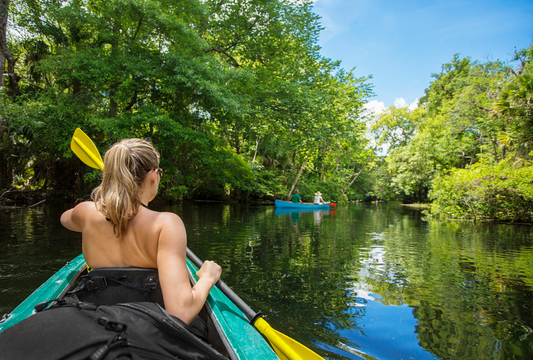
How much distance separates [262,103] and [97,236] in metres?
12.4

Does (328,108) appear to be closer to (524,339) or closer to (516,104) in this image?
(516,104)

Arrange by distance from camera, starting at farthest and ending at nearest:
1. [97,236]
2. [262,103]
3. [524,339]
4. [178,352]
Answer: [262,103]
[524,339]
[97,236]
[178,352]

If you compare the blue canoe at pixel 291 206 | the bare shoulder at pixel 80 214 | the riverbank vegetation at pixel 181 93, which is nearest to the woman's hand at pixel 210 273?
the bare shoulder at pixel 80 214

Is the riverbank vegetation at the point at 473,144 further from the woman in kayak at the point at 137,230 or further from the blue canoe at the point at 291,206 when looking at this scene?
the woman in kayak at the point at 137,230

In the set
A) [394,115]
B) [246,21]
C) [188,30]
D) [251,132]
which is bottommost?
[251,132]

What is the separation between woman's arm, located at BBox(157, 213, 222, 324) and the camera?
1.29 metres

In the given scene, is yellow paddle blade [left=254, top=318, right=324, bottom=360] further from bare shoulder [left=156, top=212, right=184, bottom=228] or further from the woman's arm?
bare shoulder [left=156, top=212, right=184, bottom=228]

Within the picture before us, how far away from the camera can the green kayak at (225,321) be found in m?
1.64

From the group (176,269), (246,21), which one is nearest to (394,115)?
(246,21)

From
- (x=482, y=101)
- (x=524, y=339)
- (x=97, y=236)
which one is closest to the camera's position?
(x=97, y=236)

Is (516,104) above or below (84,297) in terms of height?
above

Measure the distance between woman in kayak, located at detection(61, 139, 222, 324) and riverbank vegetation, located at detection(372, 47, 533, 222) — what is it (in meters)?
13.8

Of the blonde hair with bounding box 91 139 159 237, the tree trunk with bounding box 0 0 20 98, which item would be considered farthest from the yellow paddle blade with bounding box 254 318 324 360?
the tree trunk with bounding box 0 0 20 98

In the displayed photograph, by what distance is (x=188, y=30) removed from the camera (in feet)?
34.5
